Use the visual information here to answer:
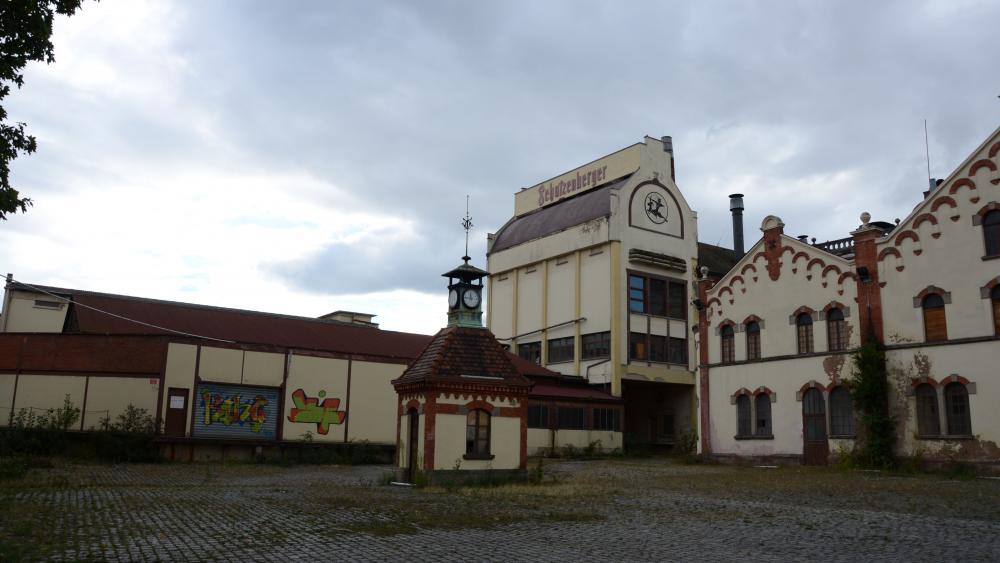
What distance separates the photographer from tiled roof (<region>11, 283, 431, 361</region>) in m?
37.0

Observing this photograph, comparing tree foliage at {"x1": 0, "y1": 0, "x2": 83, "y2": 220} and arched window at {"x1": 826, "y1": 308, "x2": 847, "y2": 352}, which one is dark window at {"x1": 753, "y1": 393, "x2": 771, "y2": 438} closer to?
arched window at {"x1": 826, "y1": 308, "x2": 847, "y2": 352}

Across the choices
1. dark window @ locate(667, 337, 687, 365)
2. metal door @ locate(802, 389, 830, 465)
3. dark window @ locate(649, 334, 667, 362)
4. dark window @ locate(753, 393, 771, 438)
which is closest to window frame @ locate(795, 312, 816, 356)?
metal door @ locate(802, 389, 830, 465)

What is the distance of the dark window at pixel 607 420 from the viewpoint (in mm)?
45000

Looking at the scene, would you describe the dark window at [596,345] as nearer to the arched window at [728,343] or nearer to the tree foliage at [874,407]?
the arched window at [728,343]

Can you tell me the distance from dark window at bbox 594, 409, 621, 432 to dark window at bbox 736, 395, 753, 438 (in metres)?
11.3

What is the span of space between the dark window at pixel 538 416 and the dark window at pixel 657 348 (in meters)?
8.61

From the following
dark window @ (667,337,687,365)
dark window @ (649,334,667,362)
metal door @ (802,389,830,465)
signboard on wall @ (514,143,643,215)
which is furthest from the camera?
signboard on wall @ (514,143,643,215)

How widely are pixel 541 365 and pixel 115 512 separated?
37785mm

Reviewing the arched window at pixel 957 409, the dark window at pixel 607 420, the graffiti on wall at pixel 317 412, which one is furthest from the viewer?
the dark window at pixel 607 420

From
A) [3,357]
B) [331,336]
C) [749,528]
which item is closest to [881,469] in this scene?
[749,528]

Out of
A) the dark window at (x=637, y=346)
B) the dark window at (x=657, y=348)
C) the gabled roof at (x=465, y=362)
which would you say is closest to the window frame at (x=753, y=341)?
the dark window at (x=637, y=346)

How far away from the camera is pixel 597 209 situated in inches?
1945

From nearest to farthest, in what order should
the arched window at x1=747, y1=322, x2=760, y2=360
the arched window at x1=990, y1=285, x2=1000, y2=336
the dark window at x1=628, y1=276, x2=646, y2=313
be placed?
the arched window at x1=990, y1=285, x2=1000, y2=336
the arched window at x1=747, y1=322, x2=760, y2=360
the dark window at x1=628, y1=276, x2=646, y2=313

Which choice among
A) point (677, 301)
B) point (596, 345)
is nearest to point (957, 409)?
point (596, 345)
